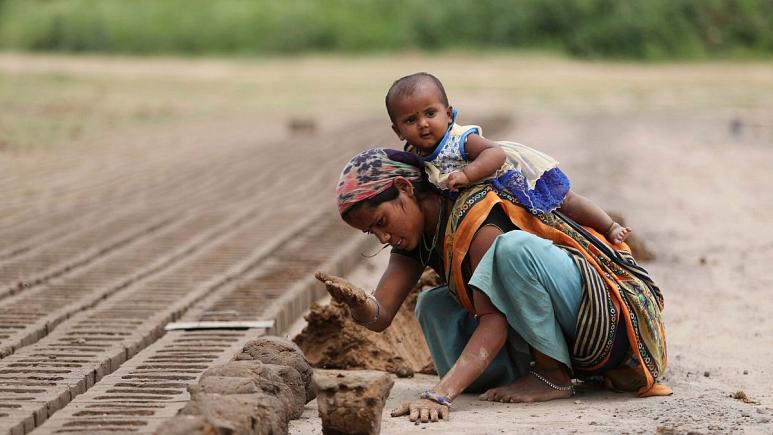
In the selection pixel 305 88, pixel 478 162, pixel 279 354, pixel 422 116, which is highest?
pixel 422 116

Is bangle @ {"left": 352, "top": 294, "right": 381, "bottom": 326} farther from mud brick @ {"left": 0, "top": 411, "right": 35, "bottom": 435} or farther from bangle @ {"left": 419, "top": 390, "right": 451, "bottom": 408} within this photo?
mud brick @ {"left": 0, "top": 411, "right": 35, "bottom": 435}

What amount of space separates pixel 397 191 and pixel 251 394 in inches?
35.5

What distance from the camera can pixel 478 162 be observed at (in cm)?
386

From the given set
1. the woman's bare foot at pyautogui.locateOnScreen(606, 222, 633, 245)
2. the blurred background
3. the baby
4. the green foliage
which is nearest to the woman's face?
the baby

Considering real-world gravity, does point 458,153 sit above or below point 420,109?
below

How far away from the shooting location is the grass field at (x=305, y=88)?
1711cm

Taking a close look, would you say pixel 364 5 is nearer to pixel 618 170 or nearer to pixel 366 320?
pixel 618 170

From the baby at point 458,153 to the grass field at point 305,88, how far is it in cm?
934

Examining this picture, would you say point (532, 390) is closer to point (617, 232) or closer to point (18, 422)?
point (617, 232)

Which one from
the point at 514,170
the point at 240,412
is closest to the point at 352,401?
the point at 240,412

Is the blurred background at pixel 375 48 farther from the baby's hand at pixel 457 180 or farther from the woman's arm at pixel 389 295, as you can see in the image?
the baby's hand at pixel 457 180

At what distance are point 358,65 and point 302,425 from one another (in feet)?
78.2

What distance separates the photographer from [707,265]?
7199 mm

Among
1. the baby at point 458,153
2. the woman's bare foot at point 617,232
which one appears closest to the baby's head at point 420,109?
the baby at point 458,153
